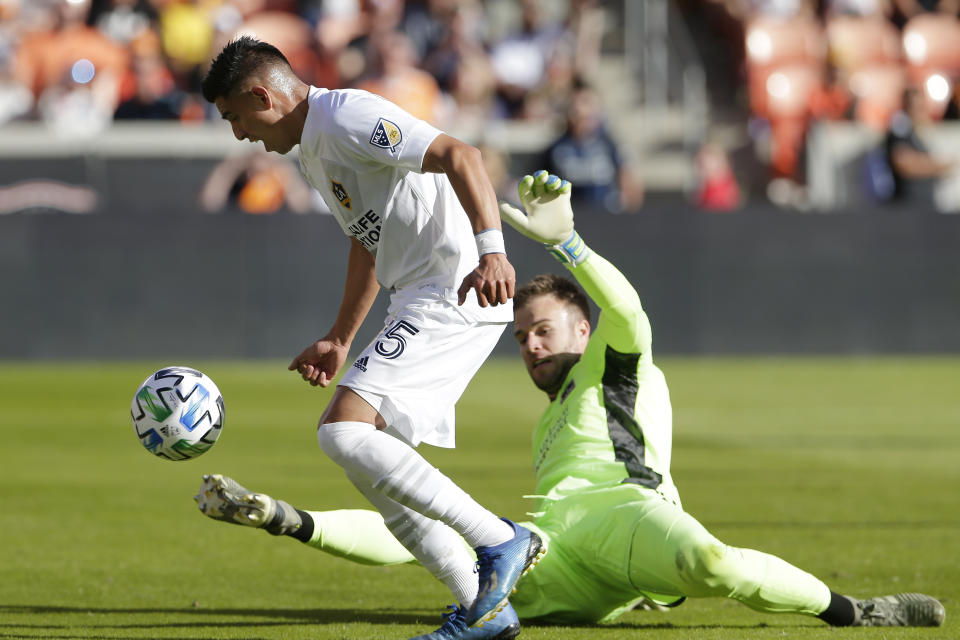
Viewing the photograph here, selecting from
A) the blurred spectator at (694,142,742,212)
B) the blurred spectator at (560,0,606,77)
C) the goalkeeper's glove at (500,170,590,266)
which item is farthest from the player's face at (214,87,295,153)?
the blurred spectator at (560,0,606,77)

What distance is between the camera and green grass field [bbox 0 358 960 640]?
583 cm

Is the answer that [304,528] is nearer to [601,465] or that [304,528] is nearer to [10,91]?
[601,465]

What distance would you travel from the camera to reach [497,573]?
4.93m

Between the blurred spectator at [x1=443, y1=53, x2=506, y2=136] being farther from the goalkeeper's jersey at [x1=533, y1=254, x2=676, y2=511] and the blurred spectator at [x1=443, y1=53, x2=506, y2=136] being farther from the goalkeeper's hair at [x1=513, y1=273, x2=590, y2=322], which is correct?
the goalkeeper's jersey at [x1=533, y1=254, x2=676, y2=511]

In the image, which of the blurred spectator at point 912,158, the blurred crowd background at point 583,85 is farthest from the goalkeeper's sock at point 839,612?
the blurred spectator at point 912,158

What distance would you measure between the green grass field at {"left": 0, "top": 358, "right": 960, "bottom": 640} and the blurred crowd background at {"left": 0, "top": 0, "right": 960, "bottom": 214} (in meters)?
3.15

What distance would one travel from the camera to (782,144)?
2141 cm

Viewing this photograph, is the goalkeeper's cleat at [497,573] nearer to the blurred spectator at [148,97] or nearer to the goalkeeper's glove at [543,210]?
the goalkeeper's glove at [543,210]

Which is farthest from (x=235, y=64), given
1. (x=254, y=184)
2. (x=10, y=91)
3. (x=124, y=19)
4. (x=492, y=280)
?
(x=124, y=19)

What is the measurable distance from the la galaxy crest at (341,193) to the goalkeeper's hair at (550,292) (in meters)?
1.03

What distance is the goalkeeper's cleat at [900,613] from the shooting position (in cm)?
548

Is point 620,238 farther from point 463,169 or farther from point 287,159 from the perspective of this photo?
point 463,169

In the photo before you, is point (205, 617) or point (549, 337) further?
point (549, 337)

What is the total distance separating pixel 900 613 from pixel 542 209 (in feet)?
6.45
